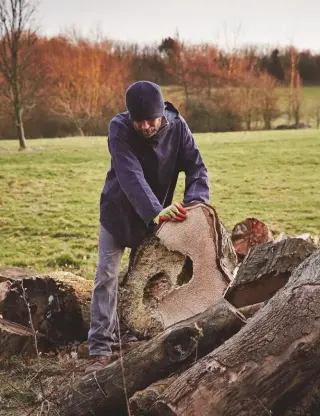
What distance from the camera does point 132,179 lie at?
360 centimetres

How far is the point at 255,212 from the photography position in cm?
1145

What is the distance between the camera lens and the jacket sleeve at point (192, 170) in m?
3.84

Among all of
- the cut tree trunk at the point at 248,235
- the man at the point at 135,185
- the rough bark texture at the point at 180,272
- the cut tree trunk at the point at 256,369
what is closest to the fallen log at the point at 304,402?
the cut tree trunk at the point at 256,369

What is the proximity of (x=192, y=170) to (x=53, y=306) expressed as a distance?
132 cm

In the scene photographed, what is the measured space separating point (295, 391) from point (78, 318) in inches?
73.9

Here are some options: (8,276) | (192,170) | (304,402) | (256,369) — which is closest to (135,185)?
(192,170)

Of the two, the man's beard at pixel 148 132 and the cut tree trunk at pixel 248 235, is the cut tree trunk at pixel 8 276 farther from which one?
the cut tree trunk at pixel 248 235

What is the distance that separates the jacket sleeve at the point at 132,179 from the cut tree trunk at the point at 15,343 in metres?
1.17

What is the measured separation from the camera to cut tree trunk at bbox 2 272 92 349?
416cm

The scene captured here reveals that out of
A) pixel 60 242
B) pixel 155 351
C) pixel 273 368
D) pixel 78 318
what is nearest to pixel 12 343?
pixel 78 318

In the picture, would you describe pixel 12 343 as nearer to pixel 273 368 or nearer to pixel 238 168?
pixel 273 368

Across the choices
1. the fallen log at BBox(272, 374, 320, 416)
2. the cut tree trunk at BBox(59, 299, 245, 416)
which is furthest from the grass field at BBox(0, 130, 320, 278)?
the fallen log at BBox(272, 374, 320, 416)

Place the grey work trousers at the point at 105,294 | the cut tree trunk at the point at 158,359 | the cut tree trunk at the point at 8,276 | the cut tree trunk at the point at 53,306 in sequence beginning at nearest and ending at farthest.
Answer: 1. the cut tree trunk at the point at 158,359
2. the grey work trousers at the point at 105,294
3. the cut tree trunk at the point at 53,306
4. the cut tree trunk at the point at 8,276

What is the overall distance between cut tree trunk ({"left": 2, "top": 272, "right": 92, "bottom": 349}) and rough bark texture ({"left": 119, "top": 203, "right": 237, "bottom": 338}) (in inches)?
21.3
